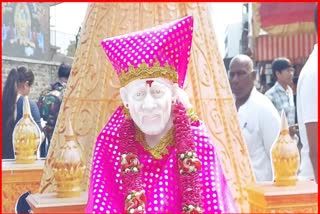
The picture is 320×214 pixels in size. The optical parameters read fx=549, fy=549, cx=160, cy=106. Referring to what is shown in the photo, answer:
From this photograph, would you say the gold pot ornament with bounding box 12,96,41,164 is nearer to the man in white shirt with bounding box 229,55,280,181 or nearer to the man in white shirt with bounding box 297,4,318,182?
the man in white shirt with bounding box 229,55,280,181

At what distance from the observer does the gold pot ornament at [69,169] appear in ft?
6.73

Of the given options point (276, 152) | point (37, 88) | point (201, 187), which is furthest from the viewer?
point (37, 88)

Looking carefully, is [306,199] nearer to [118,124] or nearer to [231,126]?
[231,126]

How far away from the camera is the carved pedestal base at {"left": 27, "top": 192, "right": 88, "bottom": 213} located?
6.65 feet

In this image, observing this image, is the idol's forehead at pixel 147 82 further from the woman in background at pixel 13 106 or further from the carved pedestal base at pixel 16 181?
the woman in background at pixel 13 106

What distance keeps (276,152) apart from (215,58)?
1.63 feet

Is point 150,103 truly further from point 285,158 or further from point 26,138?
point 26,138

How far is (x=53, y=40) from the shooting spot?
16781mm

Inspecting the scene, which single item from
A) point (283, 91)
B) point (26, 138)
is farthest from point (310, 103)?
point (283, 91)

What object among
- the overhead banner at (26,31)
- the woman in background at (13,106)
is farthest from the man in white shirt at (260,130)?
the overhead banner at (26,31)

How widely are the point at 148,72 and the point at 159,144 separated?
0.26m

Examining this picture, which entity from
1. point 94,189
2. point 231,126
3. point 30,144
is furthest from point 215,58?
point 30,144

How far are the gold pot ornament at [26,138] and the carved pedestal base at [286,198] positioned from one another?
1.13 m

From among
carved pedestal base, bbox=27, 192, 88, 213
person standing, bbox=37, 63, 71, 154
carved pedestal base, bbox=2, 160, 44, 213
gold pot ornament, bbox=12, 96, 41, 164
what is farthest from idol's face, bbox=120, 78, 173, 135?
person standing, bbox=37, 63, 71, 154
